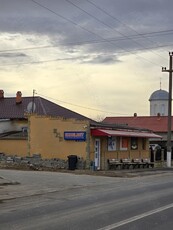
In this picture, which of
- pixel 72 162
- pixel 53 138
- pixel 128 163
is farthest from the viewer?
pixel 128 163

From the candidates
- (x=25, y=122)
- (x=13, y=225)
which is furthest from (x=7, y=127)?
(x=13, y=225)

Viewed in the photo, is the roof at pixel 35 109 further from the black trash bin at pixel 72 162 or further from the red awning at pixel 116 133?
the black trash bin at pixel 72 162

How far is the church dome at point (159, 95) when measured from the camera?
94.8 m

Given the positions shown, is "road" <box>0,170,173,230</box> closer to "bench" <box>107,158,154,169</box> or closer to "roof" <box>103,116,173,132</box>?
"bench" <box>107,158,154,169</box>

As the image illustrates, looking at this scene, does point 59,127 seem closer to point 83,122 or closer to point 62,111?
point 83,122

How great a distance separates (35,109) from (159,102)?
48.8 m

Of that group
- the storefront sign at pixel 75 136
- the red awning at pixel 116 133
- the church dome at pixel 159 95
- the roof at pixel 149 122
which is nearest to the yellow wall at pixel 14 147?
the storefront sign at pixel 75 136

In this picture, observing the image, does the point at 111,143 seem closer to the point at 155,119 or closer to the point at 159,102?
the point at 155,119

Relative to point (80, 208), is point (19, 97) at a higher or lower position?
higher

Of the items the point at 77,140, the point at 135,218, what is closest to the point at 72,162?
the point at 77,140

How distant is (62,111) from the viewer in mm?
53562

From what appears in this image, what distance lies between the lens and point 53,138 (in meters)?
36.5

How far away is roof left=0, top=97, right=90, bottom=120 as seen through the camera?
5051 centimetres

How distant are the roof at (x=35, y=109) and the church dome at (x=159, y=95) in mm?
43229
